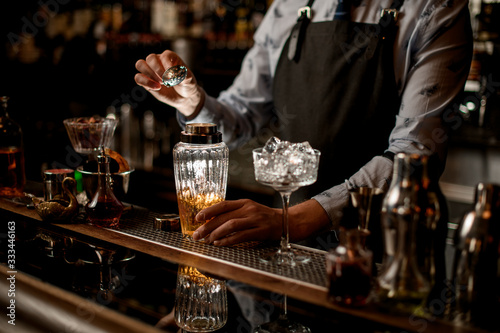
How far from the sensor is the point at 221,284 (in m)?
1.06

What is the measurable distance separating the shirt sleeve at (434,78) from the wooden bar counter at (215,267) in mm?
530

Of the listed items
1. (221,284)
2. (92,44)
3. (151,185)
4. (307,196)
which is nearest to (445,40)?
(307,196)

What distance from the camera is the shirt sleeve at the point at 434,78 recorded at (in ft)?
5.06

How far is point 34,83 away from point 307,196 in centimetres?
321

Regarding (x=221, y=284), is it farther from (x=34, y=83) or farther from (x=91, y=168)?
(x=34, y=83)

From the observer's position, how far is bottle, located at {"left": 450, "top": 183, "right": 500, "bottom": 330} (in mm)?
916

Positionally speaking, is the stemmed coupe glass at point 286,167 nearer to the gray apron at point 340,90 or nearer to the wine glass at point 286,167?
the wine glass at point 286,167

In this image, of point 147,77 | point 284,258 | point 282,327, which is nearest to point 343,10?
point 147,77

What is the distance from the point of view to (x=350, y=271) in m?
0.92

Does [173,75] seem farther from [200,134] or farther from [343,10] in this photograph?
[343,10]

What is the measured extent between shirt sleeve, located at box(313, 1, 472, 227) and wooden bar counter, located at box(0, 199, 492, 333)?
53cm

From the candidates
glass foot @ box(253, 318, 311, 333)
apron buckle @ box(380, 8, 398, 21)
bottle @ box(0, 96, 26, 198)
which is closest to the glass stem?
glass foot @ box(253, 318, 311, 333)

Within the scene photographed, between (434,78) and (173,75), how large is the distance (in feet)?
2.58

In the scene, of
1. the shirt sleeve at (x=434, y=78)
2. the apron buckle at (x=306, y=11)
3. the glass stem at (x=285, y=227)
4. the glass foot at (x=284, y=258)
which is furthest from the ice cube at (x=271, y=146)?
the apron buckle at (x=306, y=11)
